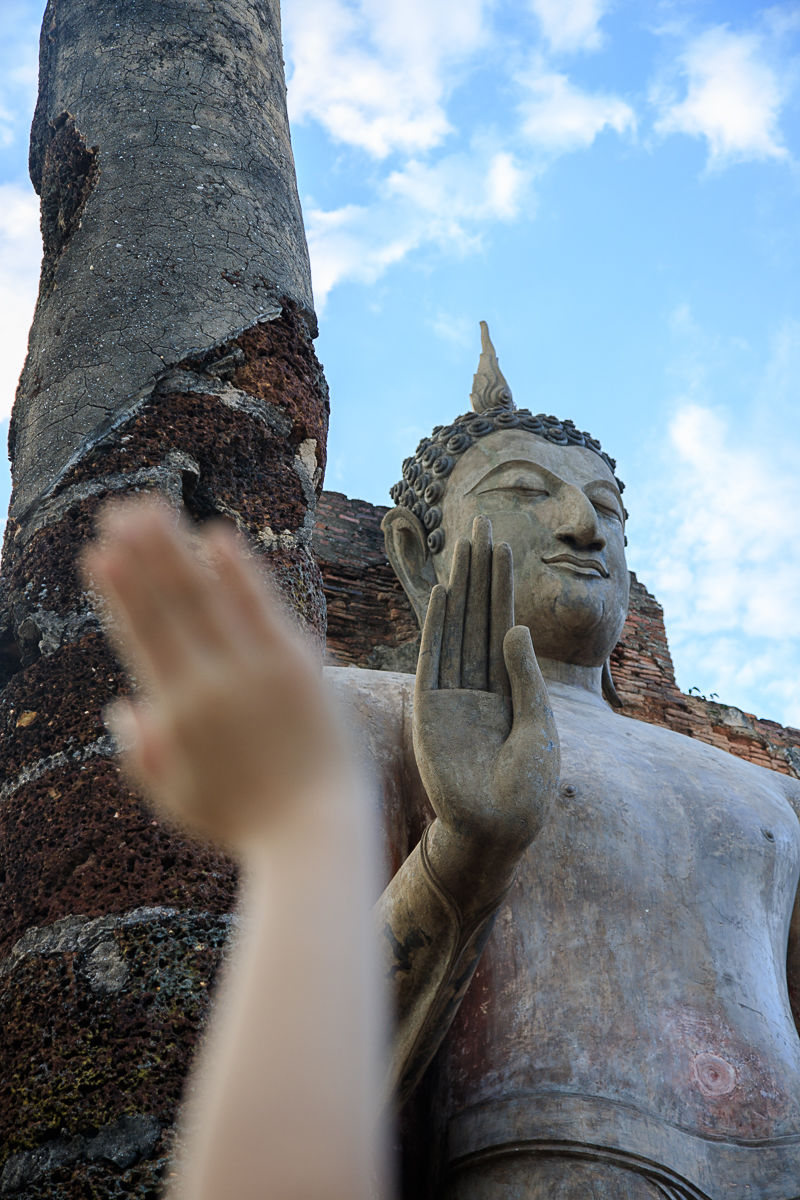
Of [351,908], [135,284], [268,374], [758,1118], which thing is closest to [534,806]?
[351,908]

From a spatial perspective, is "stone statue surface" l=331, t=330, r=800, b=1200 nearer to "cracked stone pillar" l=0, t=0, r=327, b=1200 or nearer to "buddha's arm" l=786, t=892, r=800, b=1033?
"buddha's arm" l=786, t=892, r=800, b=1033

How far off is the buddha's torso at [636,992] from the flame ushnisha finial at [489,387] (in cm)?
121

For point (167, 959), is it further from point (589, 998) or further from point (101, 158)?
point (101, 158)

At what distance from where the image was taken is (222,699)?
1.96 metres

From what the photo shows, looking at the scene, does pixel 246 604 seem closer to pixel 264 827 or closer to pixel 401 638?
→ pixel 264 827

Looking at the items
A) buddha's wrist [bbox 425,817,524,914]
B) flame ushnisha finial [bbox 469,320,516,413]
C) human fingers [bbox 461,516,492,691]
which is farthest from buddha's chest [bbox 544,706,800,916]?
flame ushnisha finial [bbox 469,320,516,413]

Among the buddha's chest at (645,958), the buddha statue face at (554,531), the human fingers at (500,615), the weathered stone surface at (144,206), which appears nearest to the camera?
the human fingers at (500,615)

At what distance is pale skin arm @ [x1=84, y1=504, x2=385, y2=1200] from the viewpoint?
6.12ft

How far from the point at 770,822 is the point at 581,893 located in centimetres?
61

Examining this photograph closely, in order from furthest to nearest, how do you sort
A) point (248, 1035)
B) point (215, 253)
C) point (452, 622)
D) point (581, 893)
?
point (215, 253)
point (581, 893)
point (452, 622)
point (248, 1035)

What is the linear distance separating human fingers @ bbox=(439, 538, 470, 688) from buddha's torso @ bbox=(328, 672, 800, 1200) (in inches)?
23.5

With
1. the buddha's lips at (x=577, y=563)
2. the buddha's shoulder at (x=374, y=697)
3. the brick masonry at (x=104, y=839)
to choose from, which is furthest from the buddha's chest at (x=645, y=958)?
the brick masonry at (x=104, y=839)

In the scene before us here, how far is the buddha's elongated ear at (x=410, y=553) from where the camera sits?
388 cm

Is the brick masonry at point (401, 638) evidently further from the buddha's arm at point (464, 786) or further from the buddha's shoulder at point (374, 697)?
the buddha's arm at point (464, 786)
